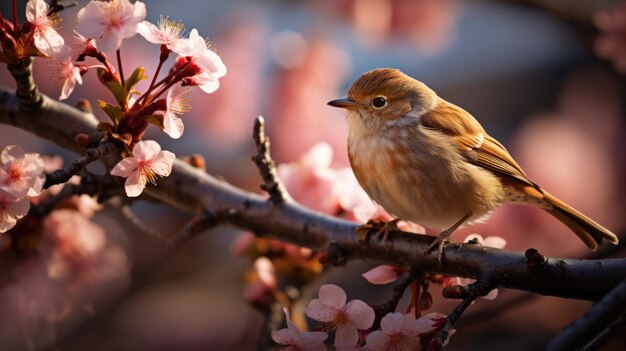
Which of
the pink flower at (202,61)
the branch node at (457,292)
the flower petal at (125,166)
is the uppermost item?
the pink flower at (202,61)

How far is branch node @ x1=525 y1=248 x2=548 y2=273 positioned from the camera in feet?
4.52

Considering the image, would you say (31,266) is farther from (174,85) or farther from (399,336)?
(399,336)

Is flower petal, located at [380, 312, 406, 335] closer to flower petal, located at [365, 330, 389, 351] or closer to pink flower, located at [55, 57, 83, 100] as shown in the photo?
flower petal, located at [365, 330, 389, 351]

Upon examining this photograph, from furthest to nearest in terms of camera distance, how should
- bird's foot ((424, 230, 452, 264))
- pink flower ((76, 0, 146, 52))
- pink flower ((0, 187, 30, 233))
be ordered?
bird's foot ((424, 230, 452, 264)) → pink flower ((0, 187, 30, 233)) → pink flower ((76, 0, 146, 52))

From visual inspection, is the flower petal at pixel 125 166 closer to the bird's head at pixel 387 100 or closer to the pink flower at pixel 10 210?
the pink flower at pixel 10 210

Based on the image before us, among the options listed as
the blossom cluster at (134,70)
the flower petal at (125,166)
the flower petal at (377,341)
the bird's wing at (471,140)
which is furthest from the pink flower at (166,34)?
the bird's wing at (471,140)

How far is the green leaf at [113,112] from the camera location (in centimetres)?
125

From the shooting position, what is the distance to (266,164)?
5.61 ft

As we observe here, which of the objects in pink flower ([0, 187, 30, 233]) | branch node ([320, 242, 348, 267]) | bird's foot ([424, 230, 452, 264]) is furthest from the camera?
branch node ([320, 242, 348, 267])

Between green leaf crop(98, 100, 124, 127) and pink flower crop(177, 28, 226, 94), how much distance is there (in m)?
0.13

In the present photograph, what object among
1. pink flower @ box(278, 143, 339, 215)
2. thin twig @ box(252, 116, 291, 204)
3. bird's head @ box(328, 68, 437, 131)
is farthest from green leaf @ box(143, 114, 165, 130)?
pink flower @ box(278, 143, 339, 215)

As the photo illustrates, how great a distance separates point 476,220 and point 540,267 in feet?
1.60

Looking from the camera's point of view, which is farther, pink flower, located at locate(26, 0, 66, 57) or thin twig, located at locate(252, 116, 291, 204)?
thin twig, located at locate(252, 116, 291, 204)

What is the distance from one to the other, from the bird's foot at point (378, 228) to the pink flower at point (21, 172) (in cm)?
79
